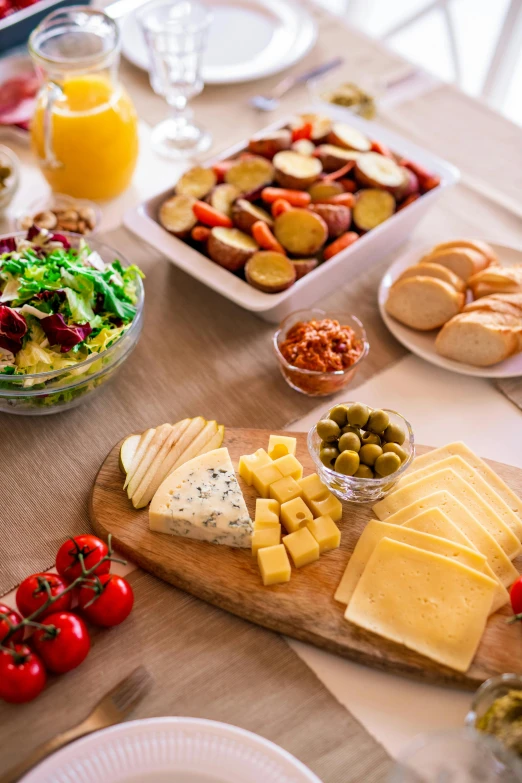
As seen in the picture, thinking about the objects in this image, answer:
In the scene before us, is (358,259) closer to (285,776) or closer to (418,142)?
(418,142)

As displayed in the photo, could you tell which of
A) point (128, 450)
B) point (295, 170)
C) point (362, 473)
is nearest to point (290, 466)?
point (362, 473)

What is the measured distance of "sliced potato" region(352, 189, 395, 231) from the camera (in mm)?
2100

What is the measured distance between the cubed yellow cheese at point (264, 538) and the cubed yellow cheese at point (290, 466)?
142 millimetres

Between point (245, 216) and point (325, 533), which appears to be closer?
point (325, 533)

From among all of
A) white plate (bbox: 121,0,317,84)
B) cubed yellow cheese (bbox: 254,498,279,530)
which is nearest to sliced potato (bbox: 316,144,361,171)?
white plate (bbox: 121,0,317,84)

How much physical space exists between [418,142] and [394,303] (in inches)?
Result: 33.3

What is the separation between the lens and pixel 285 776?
120 centimetres

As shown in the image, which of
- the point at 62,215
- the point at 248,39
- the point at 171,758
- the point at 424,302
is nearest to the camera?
the point at 171,758

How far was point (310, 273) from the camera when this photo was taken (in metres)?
1.97

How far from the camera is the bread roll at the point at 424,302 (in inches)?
75.3

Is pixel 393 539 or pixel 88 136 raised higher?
pixel 88 136

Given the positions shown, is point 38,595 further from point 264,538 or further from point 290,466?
point 290,466

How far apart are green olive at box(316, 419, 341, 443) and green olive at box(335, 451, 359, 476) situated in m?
0.06

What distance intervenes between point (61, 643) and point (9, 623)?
0.32 feet
